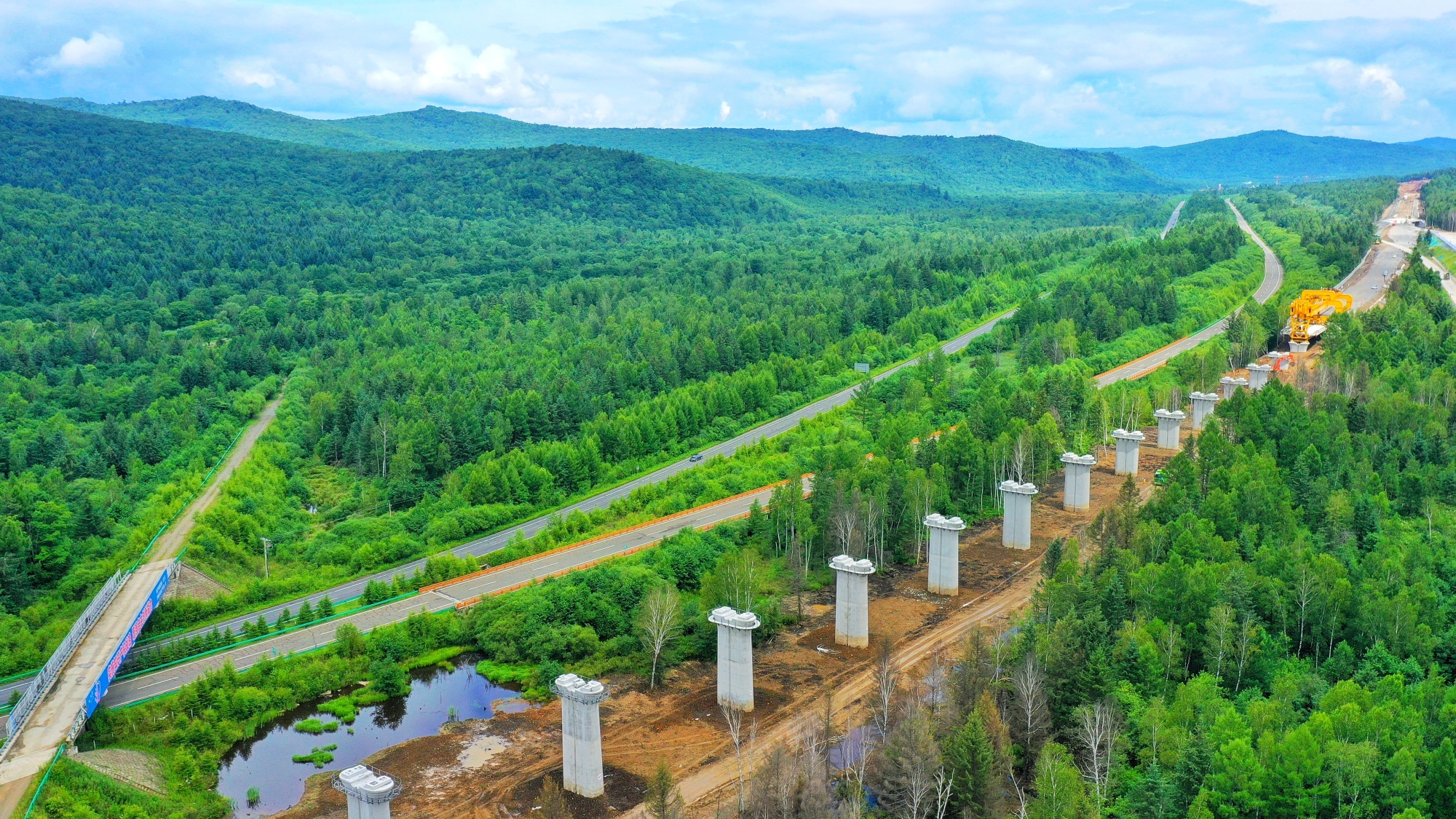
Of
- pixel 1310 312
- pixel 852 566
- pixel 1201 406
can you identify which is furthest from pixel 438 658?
pixel 1310 312

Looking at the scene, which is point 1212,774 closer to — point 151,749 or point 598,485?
point 151,749

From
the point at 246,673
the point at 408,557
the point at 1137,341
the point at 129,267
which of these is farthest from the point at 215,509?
the point at 129,267

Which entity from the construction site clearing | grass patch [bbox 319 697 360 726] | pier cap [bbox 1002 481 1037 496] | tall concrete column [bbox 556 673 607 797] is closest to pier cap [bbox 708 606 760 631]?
the construction site clearing

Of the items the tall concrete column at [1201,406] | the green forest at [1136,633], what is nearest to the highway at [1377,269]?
the tall concrete column at [1201,406]

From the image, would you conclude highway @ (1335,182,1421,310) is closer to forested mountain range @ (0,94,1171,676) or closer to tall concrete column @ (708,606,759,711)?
forested mountain range @ (0,94,1171,676)

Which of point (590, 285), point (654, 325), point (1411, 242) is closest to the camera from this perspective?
point (654, 325)

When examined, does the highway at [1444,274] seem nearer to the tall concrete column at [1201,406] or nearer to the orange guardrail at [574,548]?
the tall concrete column at [1201,406]
